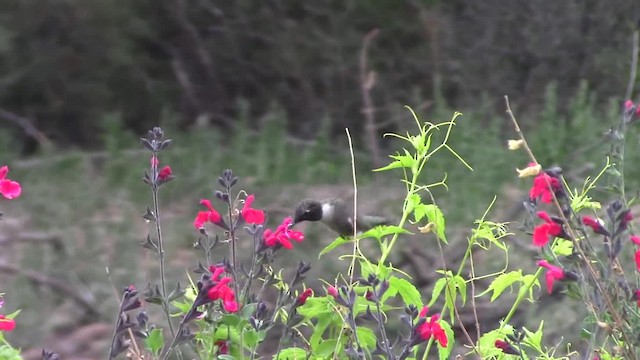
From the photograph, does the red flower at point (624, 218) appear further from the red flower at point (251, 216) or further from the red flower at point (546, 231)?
the red flower at point (251, 216)

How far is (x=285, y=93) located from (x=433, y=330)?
333 inches

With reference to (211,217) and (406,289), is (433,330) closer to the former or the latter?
(406,289)

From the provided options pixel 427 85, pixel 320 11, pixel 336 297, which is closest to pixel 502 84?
pixel 427 85

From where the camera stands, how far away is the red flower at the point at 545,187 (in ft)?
6.40

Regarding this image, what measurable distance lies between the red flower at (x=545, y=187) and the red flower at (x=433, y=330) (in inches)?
11.4

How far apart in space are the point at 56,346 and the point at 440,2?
21.3 ft

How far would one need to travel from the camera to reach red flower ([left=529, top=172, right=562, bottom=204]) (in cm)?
195

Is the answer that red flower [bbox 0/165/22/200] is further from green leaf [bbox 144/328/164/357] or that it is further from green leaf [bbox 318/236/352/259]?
green leaf [bbox 318/236/352/259]

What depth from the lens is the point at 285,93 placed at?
10.5 m

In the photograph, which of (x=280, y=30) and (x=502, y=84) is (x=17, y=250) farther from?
(x=502, y=84)

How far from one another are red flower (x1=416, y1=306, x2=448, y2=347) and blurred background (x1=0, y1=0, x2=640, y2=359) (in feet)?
13.9

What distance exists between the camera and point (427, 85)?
10414mm

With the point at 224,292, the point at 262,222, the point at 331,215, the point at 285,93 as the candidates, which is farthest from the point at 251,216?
the point at 285,93

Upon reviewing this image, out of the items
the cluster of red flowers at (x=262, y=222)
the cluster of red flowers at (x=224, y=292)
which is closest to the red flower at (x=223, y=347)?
the cluster of red flowers at (x=224, y=292)
